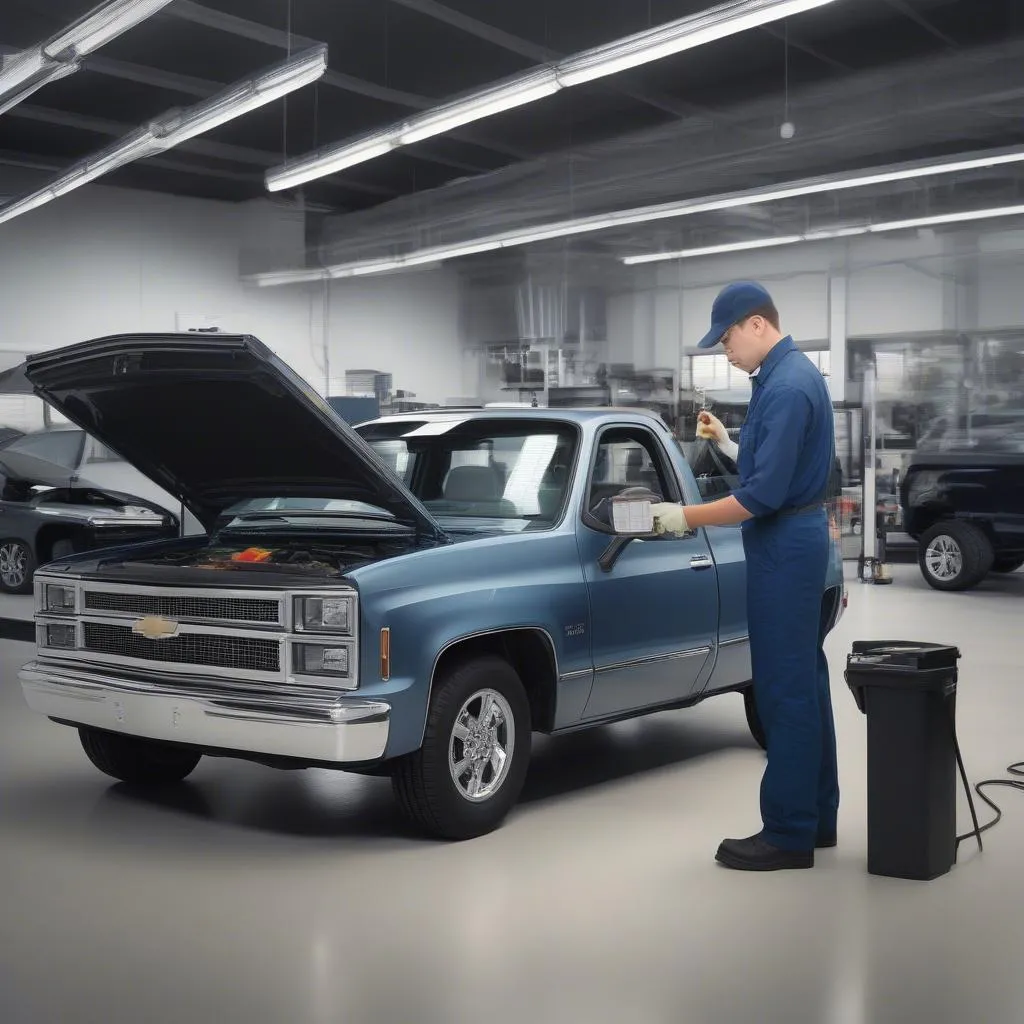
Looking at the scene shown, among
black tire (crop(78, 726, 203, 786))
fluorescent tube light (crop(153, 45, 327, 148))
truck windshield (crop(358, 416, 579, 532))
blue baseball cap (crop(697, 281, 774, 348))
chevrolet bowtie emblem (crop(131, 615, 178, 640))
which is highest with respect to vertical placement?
fluorescent tube light (crop(153, 45, 327, 148))

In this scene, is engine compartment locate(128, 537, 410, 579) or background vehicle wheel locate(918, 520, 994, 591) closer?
engine compartment locate(128, 537, 410, 579)

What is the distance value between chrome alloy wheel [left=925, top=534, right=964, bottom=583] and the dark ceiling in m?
4.02

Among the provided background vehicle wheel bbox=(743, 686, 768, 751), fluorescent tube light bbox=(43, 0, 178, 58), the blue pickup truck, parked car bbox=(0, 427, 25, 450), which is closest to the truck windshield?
the blue pickup truck

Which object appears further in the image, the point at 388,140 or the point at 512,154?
the point at 512,154

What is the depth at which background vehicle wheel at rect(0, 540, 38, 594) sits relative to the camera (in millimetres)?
11969

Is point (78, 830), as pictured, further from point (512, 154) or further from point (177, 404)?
point (512, 154)

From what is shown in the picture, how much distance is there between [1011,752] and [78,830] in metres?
4.38

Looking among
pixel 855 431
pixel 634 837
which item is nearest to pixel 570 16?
pixel 855 431

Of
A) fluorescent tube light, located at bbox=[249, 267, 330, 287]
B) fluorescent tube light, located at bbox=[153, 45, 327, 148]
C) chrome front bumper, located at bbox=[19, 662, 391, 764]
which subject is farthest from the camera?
fluorescent tube light, located at bbox=[249, 267, 330, 287]

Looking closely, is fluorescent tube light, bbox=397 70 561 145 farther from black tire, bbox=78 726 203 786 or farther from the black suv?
black tire, bbox=78 726 203 786

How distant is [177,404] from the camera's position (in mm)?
5473

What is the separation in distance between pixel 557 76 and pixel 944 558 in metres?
6.99

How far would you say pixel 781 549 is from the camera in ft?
15.5

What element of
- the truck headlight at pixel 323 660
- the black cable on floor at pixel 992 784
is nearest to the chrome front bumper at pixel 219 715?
the truck headlight at pixel 323 660
